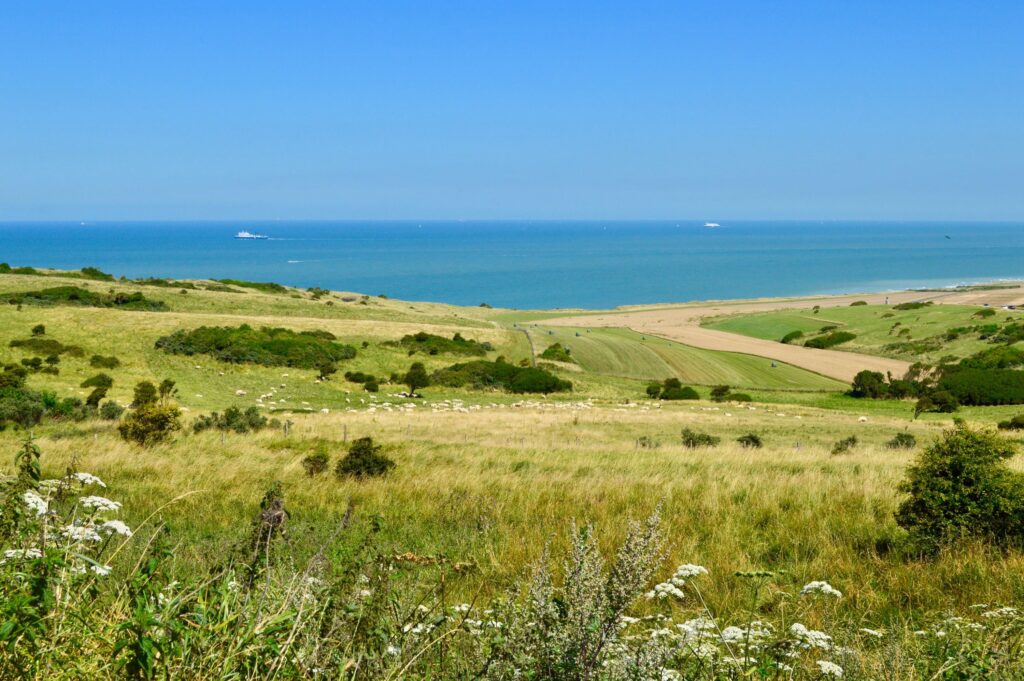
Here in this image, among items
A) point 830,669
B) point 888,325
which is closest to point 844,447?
point 830,669

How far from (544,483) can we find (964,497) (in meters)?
5.34

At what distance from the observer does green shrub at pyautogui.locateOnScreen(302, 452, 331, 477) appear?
13577mm

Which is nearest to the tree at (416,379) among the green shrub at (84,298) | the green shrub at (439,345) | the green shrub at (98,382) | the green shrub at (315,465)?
the green shrub at (439,345)

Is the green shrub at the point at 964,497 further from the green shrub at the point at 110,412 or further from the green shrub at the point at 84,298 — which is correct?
the green shrub at the point at 84,298

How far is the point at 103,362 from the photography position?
136 ft

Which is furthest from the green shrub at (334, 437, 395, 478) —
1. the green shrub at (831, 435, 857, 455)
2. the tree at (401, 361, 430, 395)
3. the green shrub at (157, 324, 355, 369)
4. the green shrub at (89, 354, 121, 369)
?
the green shrub at (157, 324, 355, 369)

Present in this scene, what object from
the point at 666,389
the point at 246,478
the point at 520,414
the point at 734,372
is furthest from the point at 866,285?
the point at 246,478

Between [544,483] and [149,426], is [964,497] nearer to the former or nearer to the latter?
[544,483]

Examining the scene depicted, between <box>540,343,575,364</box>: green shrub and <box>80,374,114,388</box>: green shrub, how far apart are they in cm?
3117

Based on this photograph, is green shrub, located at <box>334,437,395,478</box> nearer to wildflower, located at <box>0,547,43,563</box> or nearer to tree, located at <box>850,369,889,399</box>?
wildflower, located at <box>0,547,43,563</box>

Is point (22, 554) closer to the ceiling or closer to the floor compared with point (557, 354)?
closer to the ceiling

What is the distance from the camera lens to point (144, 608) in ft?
9.37

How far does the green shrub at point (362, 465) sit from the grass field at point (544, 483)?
0.31m

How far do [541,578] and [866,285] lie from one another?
177 m
